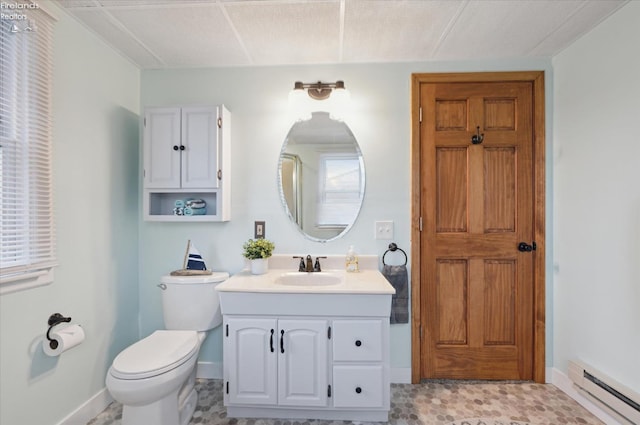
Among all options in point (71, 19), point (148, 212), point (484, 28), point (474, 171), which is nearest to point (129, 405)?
point (148, 212)

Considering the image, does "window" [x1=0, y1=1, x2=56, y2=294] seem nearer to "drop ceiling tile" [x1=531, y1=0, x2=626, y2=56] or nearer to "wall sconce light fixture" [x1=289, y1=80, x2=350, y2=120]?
"wall sconce light fixture" [x1=289, y1=80, x2=350, y2=120]

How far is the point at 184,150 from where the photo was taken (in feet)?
6.38

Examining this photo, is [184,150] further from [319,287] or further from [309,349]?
[309,349]

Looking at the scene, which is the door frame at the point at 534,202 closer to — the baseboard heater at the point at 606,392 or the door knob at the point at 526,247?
the door knob at the point at 526,247

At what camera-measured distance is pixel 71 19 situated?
5.21 ft

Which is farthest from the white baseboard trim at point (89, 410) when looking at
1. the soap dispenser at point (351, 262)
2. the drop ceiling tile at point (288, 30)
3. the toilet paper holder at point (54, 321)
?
the drop ceiling tile at point (288, 30)

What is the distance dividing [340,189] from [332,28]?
100cm

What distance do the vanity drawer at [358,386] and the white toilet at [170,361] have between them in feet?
2.70

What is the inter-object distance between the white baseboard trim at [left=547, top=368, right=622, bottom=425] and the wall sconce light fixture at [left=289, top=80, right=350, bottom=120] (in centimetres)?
230

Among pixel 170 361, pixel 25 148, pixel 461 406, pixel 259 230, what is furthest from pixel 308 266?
pixel 25 148

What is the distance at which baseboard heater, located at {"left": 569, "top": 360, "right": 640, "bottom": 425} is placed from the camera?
4.72ft

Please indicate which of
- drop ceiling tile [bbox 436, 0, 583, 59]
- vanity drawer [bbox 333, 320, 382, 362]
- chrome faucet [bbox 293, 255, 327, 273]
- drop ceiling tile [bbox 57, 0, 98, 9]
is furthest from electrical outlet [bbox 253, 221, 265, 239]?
drop ceiling tile [bbox 436, 0, 583, 59]

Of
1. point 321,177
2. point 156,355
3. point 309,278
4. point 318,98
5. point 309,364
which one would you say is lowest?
point 309,364

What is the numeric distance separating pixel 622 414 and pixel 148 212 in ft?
9.73
